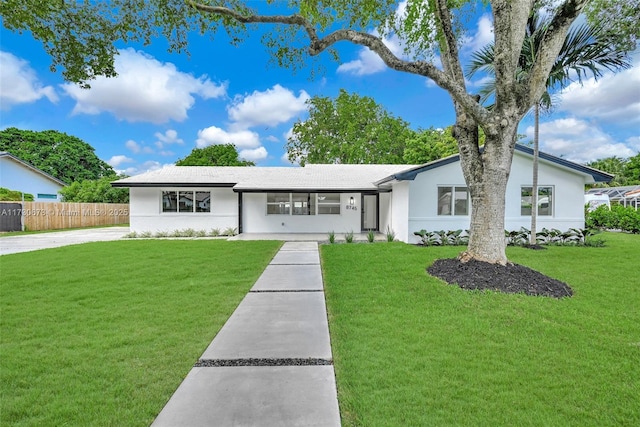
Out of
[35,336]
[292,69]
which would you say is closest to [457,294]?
[35,336]

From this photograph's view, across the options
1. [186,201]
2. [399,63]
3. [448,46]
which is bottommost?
[186,201]

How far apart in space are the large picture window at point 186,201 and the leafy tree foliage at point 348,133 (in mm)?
19722

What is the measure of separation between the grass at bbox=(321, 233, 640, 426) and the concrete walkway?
7.9 inches

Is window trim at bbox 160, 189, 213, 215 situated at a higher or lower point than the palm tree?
lower

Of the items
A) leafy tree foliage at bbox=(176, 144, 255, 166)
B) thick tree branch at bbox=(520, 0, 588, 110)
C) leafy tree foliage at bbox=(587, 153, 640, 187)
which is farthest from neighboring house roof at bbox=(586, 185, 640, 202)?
leafy tree foliage at bbox=(176, 144, 255, 166)

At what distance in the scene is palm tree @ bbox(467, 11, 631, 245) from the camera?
28.9 feet

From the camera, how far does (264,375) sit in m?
2.96

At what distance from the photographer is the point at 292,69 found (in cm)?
889

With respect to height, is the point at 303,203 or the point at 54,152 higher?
the point at 54,152

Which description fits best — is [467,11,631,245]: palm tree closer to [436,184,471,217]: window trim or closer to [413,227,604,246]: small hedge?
[413,227,604,246]: small hedge

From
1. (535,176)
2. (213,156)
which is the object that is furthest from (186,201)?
(213,156)

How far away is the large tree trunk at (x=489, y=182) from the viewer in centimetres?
674

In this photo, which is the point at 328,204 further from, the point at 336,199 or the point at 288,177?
the point at 288,177

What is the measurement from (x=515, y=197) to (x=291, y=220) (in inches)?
384
